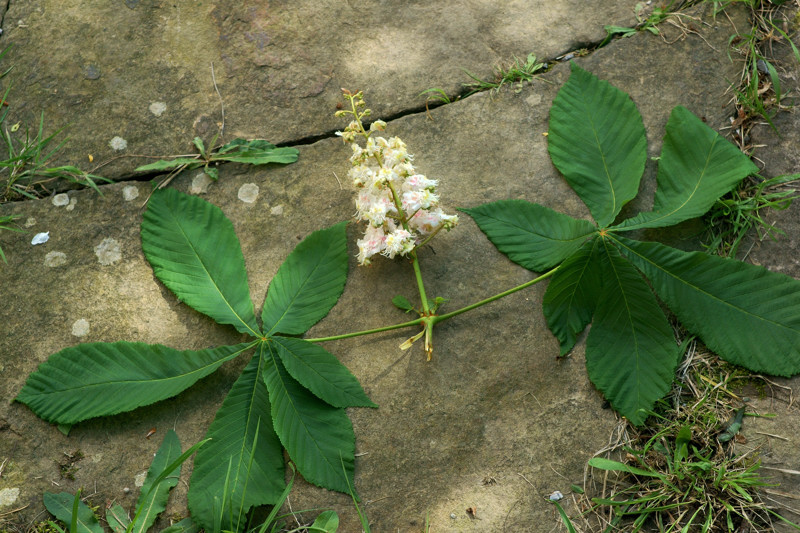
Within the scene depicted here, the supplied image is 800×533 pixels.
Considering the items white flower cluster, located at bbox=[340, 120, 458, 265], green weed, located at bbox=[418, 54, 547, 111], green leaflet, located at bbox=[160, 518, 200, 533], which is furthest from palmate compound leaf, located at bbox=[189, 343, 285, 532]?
green weed, located at bbox=[418, 54, 547, 111]

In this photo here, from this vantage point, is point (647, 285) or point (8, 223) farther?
point (8, 223)

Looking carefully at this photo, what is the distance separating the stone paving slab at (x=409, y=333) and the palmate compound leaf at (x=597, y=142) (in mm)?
81

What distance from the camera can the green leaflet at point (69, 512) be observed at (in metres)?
1.87

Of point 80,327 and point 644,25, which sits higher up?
point 644,25

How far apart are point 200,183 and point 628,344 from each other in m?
1.51

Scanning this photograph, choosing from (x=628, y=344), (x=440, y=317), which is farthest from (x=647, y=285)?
(x=440, y=317)

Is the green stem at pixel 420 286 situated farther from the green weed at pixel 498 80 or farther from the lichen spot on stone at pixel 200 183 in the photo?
the lichen spot on stone at pixel 200 183

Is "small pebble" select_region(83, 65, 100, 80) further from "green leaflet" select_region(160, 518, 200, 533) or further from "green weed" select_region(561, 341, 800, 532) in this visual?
"green weed" select_region(561, 341, 800, 532)

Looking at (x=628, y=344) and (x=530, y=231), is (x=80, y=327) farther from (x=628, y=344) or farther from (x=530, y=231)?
(x=628, y=344)

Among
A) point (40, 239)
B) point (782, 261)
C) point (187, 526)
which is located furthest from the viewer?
point (40, 239)

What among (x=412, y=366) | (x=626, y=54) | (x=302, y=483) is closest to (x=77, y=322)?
(x=302, y=483)

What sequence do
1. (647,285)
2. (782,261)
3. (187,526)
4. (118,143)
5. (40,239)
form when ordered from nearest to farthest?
(187,526), (647,285), (782,261), (40,239), (118,143)

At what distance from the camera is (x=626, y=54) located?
2.36 metres

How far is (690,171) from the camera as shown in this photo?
82.6 inches
